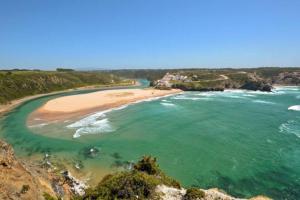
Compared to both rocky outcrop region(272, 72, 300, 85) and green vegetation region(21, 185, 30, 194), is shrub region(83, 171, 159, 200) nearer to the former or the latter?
green vegetation region(21, 185, 30, 194)

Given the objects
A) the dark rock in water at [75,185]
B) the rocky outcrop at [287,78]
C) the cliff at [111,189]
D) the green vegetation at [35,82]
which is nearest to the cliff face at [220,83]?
the rocky outcrop at [287,78]

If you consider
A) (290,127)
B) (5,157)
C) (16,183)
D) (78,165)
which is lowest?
(290,127)

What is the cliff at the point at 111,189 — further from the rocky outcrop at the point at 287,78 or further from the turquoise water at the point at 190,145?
the rocky outcrop at the point at 287,78

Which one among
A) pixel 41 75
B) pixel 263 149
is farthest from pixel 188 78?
pixel 263 149

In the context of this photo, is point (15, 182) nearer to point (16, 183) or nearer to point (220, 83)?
point (16, 183)

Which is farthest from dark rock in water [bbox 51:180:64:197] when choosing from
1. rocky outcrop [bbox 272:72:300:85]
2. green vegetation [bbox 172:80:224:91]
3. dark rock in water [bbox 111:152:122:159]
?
rocky outcrop [bbox 272:72:300:85]

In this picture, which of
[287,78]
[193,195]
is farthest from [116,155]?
[287,78]

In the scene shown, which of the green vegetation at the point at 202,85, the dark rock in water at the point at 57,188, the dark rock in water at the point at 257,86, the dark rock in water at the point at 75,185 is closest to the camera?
the dark rock in water at the point at 57,188
